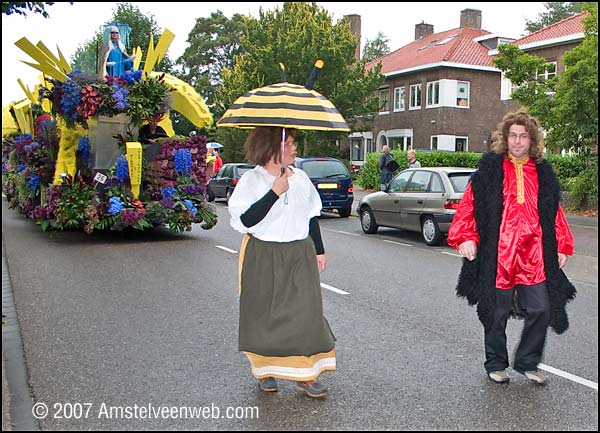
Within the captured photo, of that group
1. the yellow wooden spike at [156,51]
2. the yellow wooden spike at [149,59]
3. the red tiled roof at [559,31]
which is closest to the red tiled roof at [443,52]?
the red tiled roof at [559,31]

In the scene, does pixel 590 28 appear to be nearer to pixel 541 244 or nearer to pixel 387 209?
pixel 387 209

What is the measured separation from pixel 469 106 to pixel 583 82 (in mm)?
21026

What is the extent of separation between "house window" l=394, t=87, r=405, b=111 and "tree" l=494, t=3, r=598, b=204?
779 inches

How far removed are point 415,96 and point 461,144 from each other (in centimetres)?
373

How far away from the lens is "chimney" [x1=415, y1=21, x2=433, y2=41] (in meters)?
49.3

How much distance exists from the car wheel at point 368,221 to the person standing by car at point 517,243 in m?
10.2

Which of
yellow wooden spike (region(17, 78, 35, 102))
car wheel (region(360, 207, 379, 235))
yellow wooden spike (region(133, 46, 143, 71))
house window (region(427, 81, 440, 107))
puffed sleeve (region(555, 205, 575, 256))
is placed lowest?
car wheel (region(360, 207, 379, 235))

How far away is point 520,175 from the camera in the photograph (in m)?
4.93

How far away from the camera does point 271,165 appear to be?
15.4 ft

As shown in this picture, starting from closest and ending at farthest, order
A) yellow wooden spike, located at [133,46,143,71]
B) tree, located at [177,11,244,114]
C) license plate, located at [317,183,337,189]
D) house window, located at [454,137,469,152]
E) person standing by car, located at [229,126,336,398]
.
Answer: person standing by car, located at [229,126,336,398] → yellow wooden spike, located at [133,46,143,71] → license plate, located at [317,183,337,189] → house window, located at [454,137,469,152] → tree, located at [177,11,244,114]

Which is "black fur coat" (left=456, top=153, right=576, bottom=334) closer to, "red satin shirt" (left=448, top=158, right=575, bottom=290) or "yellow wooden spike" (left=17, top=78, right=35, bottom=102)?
"red satin shirt" (left=448, top=158, right=575, bottom=290)

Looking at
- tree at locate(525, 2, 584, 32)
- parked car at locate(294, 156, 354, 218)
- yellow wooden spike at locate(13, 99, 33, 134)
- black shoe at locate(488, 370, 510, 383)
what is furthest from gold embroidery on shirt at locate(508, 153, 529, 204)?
tree at locate(525, 2, 584, 32)

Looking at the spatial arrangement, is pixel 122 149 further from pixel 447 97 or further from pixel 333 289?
pixel 447 97

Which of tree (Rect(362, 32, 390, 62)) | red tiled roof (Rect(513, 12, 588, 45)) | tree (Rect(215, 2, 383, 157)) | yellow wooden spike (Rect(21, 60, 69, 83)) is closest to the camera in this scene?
yellow wooden spike (Rect(21, 60, 69, 83))
